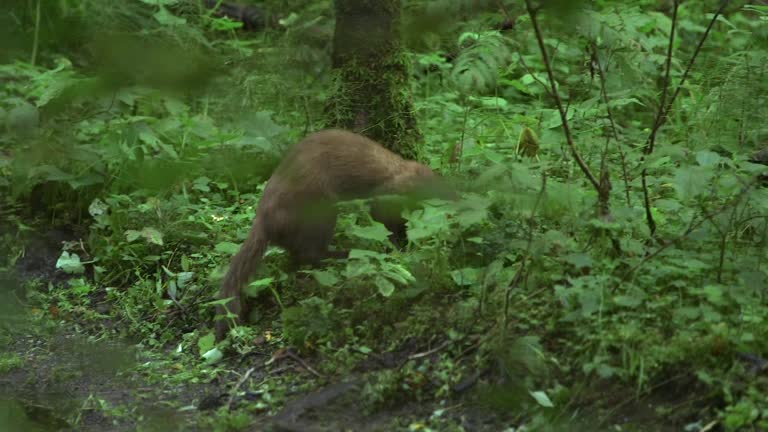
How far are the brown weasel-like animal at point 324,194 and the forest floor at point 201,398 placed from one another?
44cm

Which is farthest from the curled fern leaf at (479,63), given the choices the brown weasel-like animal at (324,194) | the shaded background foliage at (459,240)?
the brown weasel-like animal at (324,194)

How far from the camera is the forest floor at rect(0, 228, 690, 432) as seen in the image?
144 inches

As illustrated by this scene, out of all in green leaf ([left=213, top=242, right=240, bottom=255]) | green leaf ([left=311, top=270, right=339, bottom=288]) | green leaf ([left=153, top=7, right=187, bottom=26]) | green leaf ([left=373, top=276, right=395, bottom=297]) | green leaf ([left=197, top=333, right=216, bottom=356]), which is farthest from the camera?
green leaf ([left=213, top=242, right=240, bottom=255])

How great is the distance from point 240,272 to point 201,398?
87 cm

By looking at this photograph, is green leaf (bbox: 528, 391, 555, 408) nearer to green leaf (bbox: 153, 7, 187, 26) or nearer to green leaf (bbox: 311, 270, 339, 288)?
green leaf (bbox: 311, 270, 339, 288)

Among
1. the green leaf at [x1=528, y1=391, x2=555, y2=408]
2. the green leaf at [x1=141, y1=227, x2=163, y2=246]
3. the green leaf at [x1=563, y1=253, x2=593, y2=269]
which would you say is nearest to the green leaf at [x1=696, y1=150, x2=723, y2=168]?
the green leaf at [x1=563, y1=253, x2=593, y2=269]

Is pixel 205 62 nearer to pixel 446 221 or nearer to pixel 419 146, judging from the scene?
pixel 446 221

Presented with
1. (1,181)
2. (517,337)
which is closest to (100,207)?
(1,181)

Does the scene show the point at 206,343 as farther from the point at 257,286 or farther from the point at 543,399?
the point at 543,399

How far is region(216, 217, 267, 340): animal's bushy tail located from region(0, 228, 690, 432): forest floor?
0.31 metres

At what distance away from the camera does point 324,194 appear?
14.9 ft

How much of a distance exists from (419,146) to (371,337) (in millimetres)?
1898

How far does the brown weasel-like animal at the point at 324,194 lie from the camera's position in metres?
4.83

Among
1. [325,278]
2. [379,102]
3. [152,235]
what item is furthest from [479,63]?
[152,235]
